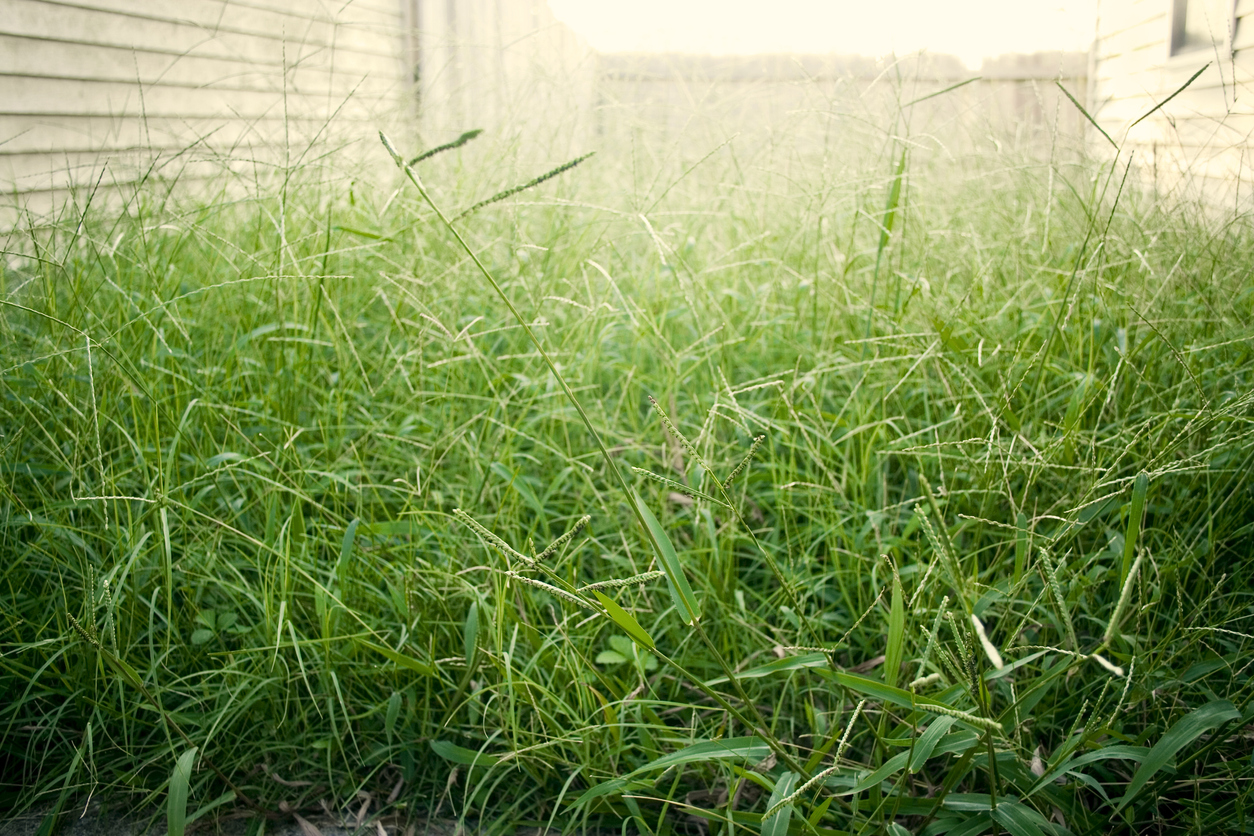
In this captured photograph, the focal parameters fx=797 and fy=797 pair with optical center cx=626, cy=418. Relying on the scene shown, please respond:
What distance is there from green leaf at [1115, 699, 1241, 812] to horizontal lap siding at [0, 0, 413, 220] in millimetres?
1654

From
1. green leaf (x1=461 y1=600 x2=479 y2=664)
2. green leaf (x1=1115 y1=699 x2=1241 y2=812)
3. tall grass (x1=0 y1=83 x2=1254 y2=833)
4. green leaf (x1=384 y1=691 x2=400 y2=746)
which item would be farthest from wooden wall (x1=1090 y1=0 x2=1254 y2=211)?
green leaf (x1=384 y1=691 x2=400 y2=746)

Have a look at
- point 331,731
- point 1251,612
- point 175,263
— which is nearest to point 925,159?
point 1251,612

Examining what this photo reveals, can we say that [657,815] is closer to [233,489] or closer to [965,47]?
[233,489]

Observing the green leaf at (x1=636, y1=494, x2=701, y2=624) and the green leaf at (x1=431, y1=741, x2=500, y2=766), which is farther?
the green leaf at (x1=431, y1=741, x2=500, y2=766)

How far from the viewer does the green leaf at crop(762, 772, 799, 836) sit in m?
0.72

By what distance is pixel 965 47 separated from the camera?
18.1ft

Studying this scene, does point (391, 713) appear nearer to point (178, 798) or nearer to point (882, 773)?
point (178, 798)

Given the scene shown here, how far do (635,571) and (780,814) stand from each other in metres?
0.36

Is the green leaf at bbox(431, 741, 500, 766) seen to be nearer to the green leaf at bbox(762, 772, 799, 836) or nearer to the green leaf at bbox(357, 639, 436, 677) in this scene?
the green leaf at bbox(357, 639, 436, 677)

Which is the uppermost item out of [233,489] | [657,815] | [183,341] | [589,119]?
[589,119]

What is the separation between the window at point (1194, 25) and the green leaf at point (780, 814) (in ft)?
10.3

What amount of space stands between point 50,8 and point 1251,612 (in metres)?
3.46

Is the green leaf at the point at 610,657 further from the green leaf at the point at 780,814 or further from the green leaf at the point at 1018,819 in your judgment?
the green leaf at the point at 1018,819

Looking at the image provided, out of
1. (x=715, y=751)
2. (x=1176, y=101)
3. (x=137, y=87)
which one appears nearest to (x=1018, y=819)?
(x=715, y=751)
